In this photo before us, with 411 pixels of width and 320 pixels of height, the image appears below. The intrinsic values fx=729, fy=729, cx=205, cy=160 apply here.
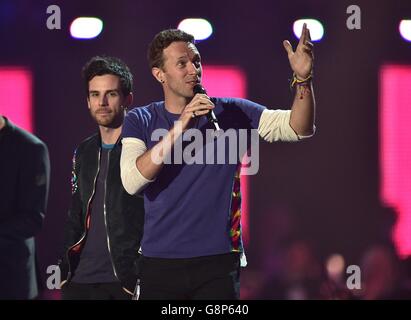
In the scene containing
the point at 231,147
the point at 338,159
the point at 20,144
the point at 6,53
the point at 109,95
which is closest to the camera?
the point at 231,147

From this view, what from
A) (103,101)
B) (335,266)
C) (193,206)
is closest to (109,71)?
(103,101)

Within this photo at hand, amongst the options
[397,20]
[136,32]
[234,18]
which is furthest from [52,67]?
[397,20]

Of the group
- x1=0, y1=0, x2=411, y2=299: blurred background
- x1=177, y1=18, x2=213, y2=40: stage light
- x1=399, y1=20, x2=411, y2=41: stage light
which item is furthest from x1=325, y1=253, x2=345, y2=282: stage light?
x1=177, y1=18, x2=213, y2=40: stage light

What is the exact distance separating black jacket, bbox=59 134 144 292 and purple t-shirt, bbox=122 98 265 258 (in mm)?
425

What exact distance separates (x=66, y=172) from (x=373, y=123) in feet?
5.52

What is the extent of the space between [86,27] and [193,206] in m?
1.69

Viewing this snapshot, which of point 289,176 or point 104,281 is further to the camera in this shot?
point 289,176

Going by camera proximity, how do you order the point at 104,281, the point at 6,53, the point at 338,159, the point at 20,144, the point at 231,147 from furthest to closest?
Answer: the point at 338,159 < the point at 6,53 < the point at 20,144 < the point at 104,281 < the point at 231,147

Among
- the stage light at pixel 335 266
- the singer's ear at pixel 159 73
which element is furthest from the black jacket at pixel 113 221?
the stage light at pixel 335 266

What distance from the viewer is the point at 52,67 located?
12.3 feet

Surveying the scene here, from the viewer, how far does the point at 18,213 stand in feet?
10.8

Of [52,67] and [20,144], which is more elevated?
[52,67]
